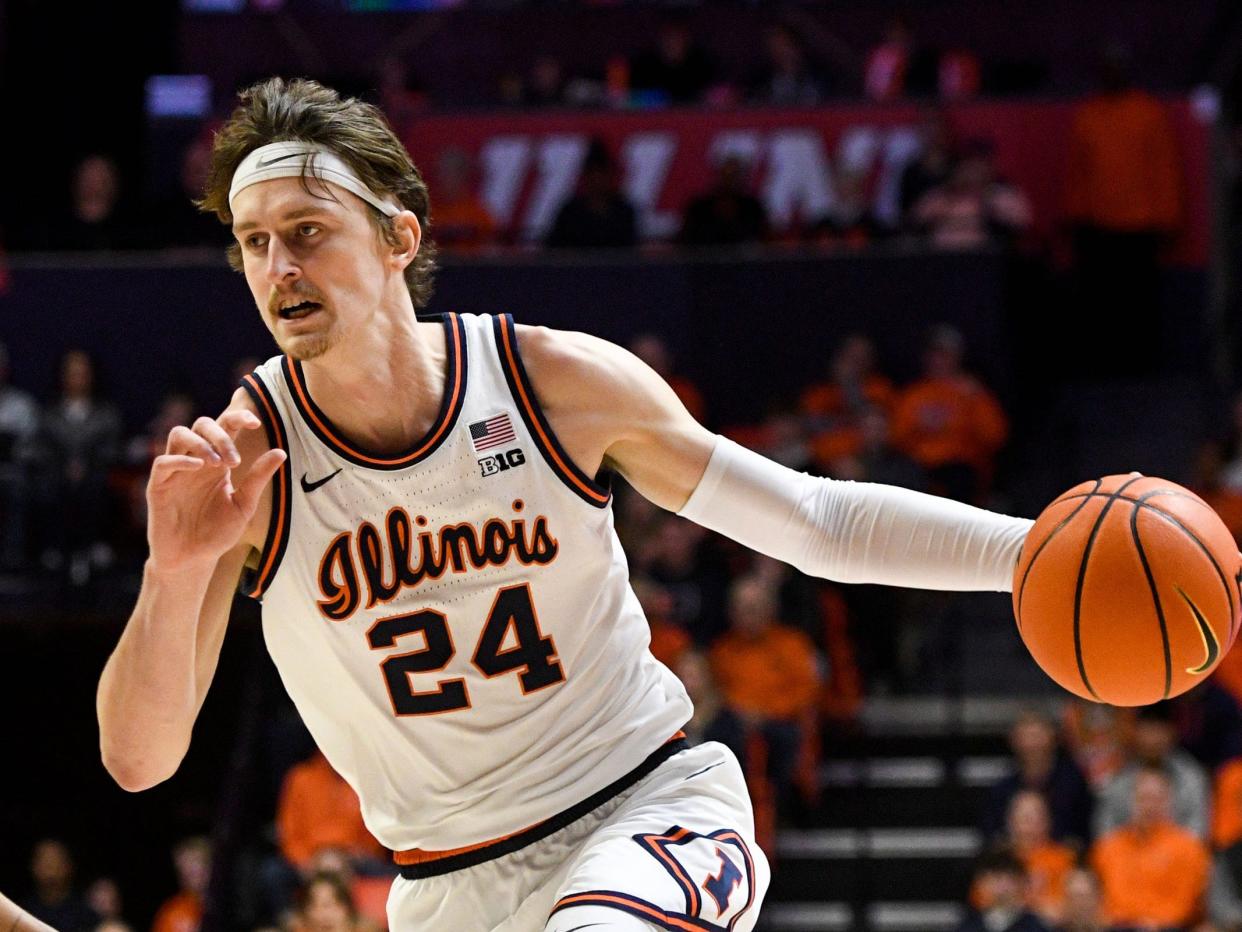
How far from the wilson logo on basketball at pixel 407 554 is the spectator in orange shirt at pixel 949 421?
880 cm

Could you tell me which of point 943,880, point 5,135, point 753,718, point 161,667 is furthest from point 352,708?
point 5,135

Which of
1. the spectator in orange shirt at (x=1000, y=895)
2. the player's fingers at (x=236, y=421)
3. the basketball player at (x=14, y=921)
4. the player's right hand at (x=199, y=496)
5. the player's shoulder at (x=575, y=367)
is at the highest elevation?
the player's shoulder at (x=575, y=367)

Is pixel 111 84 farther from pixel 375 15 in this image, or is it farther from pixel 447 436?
pixel 447 436

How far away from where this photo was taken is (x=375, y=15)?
1875 centimetres

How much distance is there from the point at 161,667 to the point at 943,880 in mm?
7900

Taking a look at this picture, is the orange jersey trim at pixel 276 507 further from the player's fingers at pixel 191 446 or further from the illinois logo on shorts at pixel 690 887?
the illinois logo on shorts at pixel 690 887

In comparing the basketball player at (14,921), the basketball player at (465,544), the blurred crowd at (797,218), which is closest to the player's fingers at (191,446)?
the basketball player at (465,544)

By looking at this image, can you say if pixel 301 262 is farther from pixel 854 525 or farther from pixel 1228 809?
pixel 1228 809

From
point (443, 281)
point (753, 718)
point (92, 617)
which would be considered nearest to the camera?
point (753, 718)

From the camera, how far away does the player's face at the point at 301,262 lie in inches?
159

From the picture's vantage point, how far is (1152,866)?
9.87 metres

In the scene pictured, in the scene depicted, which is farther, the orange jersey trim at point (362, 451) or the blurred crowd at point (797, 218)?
the blurred crowd at point (797, 218)

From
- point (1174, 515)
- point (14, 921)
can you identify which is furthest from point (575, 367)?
point (14, 921)

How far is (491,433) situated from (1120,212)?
465 inches
